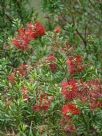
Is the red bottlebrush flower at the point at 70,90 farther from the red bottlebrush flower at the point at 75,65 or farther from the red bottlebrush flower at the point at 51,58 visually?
the red bottlebrush flower at the point at 51,58

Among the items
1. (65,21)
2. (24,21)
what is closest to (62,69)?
(24,21)

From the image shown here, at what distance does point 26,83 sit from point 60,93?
376 mm

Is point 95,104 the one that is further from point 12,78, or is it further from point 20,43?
point 20,43

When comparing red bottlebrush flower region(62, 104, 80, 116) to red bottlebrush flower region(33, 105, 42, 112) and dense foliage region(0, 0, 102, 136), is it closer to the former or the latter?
dense foliage region(0, 0, 102, 136)

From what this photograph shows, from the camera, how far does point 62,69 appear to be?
202 inches

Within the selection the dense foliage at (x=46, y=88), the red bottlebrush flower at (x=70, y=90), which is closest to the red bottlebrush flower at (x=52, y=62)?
the dense foliage at (x=46, y=88)

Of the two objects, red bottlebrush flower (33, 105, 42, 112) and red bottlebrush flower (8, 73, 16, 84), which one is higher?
red bottlebrush flower (8, 73, 16, 84)

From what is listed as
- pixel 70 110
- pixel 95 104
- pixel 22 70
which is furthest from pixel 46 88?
pixel 22 70

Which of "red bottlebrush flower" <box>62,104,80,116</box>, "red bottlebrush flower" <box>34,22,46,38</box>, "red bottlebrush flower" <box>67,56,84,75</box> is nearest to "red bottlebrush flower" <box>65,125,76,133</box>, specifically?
"red bottlebrush flower" <box>62,104,80,116</box>

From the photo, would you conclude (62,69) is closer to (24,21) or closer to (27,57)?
(27,57)

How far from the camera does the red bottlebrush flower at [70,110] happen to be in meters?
4.55

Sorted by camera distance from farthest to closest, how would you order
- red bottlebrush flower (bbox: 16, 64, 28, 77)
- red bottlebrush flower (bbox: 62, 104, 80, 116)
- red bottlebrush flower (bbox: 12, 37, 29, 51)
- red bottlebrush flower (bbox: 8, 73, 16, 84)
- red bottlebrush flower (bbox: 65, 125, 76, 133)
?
red bottlebrush flower (bbox: 12, 37, 29, 51)
red bottlebrush flower (bbox: 16, 64, 28, 77)
red bottlebrush flower (bbox: 8, 73, 16, 84)
red bottlebrush flower (bbox: 65, 125, 76, 133)
red bottlebrush flower (bbox: 62, 104, 80, 116)

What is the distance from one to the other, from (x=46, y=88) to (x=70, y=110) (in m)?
0.38

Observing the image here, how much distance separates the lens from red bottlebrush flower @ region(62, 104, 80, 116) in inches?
179
